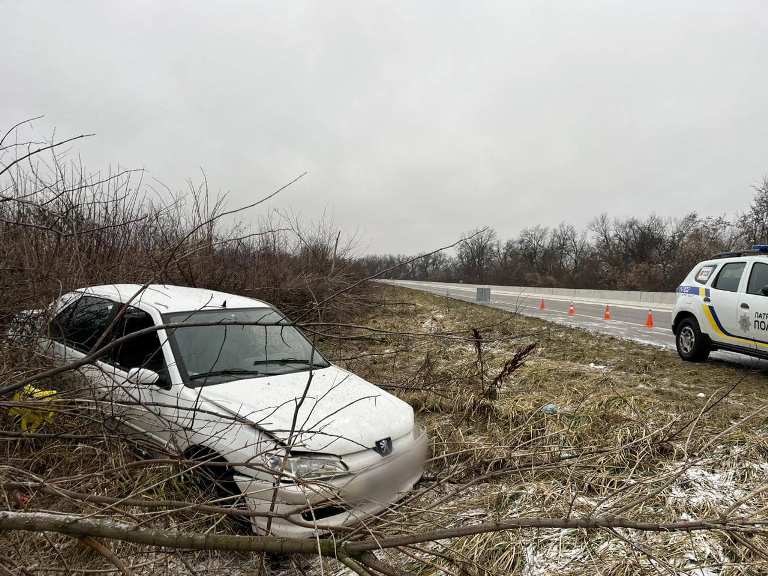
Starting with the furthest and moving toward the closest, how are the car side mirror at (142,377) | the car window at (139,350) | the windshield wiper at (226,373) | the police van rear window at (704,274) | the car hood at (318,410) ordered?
the police van rear window at (704,274) < the car window at (139,350) < the windshield wiper at (226,373) < the car side mirror at (142,377) < the car hood at (318,410)

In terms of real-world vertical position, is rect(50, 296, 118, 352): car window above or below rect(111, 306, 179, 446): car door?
above

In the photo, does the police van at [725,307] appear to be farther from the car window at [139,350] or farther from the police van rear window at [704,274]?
the car window at [139,350]

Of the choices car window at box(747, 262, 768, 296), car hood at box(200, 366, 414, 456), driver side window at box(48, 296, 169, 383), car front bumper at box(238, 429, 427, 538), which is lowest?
car front bumper at box(238, 429, 427, 538)

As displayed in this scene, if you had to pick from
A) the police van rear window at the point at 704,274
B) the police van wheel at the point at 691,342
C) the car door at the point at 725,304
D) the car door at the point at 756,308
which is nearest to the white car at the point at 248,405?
the car door at the point at 756,308

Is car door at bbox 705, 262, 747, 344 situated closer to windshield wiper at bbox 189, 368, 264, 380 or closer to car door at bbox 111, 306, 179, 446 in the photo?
windshield wiper at bbox 189, 368, 264, 380

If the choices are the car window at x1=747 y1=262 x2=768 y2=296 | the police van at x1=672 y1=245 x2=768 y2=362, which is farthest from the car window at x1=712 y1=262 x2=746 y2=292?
the car window at x1=747 y1=262 x2=768 y2=296

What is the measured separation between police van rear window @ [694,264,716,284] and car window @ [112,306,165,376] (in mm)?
7940

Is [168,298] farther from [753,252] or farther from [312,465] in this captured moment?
[753,252]

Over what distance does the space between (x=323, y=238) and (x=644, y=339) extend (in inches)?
374

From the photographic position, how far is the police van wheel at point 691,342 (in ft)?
23.9

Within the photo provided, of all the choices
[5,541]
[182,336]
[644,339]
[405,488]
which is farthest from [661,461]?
[644,339]

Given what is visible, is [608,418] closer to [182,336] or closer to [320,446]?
[320,446]

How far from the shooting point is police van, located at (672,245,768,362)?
6.20 m

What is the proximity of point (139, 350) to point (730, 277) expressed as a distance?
8.01 meters
